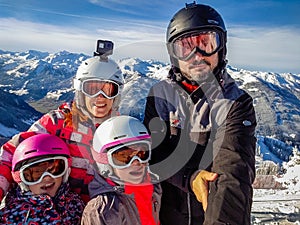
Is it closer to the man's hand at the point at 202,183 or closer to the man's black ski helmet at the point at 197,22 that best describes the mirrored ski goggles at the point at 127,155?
the man's hand at the point at 202,183

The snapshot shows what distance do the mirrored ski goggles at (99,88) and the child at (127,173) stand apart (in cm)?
113

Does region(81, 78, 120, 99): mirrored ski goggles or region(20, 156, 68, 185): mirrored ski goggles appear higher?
region(81, 78, 120, 99): mirrored ski goggles

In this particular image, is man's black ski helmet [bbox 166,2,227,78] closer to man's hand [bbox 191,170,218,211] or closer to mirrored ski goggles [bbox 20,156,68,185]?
man's hand [bbox 191,170,218,211]

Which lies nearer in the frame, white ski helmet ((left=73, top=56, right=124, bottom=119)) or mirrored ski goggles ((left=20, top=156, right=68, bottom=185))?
mirrored ski goggles ((left=20, top=156, right=68, bottom=185))

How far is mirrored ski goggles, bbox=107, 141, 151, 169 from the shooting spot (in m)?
4.10

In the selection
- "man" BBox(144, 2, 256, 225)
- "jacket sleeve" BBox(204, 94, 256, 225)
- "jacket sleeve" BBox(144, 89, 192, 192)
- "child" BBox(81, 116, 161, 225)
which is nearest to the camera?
"jacket sleeve" BBox(204, 94, 256, 225)

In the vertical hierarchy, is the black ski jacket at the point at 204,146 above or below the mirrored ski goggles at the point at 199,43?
below

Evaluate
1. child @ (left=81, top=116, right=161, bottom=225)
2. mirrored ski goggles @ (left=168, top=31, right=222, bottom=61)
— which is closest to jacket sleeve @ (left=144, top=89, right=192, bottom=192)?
child @ (left=81, top=116, right=161, bottom=225)

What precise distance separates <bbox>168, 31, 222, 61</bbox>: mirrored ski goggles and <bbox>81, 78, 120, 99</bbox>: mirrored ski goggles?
59.6 inches

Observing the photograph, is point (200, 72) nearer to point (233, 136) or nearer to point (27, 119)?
point (233, 136)

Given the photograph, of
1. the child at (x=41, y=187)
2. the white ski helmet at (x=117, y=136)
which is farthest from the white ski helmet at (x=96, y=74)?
the white ski helmet at (x=117, y=136)

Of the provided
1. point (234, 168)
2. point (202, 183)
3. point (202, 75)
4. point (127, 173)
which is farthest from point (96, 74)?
point (234, 168)

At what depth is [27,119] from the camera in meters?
184

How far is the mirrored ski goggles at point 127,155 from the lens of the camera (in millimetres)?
4102
